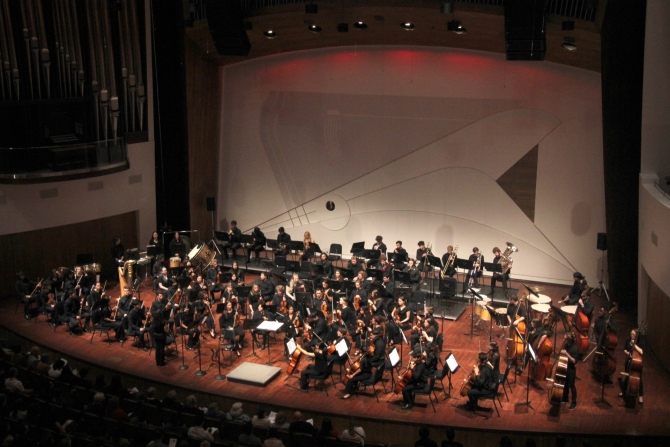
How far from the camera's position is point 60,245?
653 inches

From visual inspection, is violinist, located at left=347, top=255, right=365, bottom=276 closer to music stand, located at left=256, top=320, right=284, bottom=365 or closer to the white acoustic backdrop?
the white acoustic backdrop

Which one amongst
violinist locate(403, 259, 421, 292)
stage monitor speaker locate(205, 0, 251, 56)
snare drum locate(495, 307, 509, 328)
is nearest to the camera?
snare drum locate(495, 307, 509, 328)

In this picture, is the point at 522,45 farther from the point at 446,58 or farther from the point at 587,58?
the point at 446,58

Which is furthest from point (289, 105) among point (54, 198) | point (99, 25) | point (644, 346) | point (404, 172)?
point (644, 346)

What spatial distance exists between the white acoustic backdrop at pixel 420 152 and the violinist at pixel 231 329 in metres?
5.72

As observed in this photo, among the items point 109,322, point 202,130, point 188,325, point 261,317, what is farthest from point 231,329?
point 202,130

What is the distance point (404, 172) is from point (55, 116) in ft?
25.4

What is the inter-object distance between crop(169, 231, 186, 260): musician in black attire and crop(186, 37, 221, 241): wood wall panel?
5.94 ft

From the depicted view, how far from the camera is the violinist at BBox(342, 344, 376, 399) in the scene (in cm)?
1098

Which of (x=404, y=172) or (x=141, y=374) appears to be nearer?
(x=141, y=374)

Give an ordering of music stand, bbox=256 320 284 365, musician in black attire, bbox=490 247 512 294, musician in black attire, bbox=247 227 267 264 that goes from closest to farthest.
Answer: music stand, bbox=256 320 284 365, musician in black attire, bbox=490 247 512 294, musician in black attire, bbox=247 227 267 264

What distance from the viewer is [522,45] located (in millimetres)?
13156

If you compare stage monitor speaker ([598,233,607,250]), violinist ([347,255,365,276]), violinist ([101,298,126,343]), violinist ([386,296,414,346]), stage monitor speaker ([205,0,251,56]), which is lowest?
violinist ([101,298,126,343])

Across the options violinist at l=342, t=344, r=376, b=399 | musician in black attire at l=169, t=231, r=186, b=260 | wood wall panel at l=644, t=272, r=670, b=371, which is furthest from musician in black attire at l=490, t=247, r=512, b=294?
musician in black attire at l=169, t=231, r=186, b=260
